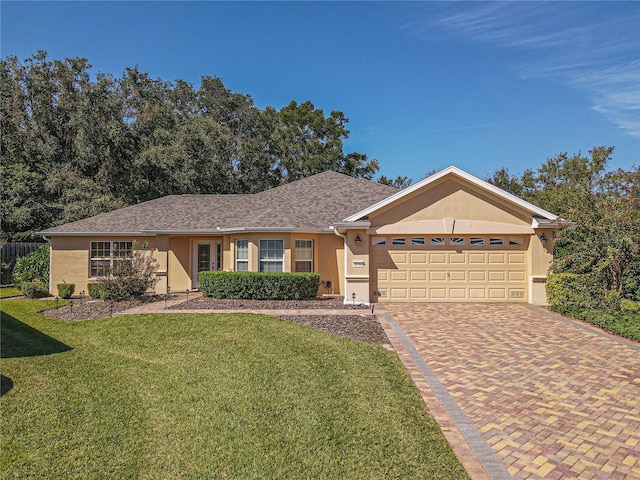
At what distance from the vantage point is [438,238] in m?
14.8

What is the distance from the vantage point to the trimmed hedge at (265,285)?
15.0m

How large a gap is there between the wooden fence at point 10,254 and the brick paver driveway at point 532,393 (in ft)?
66.7

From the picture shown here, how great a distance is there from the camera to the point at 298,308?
13164 mm

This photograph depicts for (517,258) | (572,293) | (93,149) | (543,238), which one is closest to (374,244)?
(517,258)

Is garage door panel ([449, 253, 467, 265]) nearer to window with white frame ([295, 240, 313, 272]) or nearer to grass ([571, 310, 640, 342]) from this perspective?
grass ([571, 310, 640, 342])

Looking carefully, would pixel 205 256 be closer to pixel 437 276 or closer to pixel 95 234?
pixel 95 234

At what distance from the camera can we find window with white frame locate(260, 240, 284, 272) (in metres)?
16.2

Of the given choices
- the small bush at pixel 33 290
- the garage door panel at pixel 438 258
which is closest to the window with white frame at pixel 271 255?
the garage door panel at pixel 438 258

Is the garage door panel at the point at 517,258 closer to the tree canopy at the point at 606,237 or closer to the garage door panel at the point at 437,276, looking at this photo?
the tree canopy at the point at 606,237

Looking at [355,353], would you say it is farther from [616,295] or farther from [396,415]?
[616,295]

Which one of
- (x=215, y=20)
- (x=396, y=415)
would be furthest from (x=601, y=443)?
Result: (x=215, y=20)

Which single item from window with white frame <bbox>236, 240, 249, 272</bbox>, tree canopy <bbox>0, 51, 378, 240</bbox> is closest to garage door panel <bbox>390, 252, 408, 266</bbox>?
window with white frame <bbox>236, 240, 249, 272</bbox>

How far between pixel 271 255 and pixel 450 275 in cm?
703

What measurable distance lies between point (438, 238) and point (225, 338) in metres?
9.13
